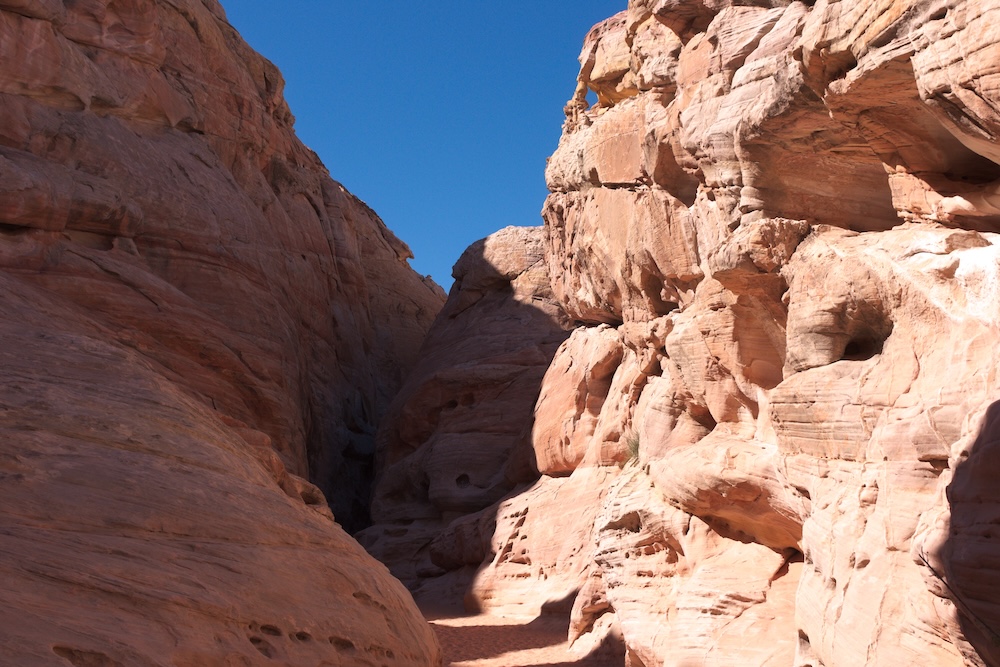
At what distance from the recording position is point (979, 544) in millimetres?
6512

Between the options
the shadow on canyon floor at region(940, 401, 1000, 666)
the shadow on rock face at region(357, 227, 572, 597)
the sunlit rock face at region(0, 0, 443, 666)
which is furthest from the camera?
the shadow on rock face at region(357, 227, 572, 597)

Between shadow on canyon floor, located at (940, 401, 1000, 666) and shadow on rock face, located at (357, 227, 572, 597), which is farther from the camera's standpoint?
shadow on rock face, located at (357, 227, 572, 597)

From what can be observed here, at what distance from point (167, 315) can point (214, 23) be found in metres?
10.3

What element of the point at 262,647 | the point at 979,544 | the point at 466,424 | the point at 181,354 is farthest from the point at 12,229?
the point at 979,544

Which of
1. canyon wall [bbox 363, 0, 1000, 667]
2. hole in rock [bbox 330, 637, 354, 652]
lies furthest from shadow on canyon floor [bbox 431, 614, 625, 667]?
hole in rock [bbox 330, 637, 354, 652]

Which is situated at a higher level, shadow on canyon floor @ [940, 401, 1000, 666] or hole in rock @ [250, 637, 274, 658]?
hole in rock @ [250, 637, 274, 658]

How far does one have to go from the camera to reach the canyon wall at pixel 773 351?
7719 mm

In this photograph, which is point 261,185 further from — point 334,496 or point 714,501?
point 714,501

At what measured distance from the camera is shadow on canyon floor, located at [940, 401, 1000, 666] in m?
6.42

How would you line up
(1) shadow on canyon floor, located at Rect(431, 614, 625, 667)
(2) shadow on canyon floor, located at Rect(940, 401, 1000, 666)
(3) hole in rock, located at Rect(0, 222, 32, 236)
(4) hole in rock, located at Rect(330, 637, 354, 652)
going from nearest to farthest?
(2) shadow on canyon floor, located at Rect(940, 401, 1000, 666) < (4) hole in rock, located at Rect(330, 637, 354, 652) < (1) shadow on canyon floor, located at Rect(431, 614, 625, 667) < (3) hole in rock, located at Rect(0, 222, 32, 236)

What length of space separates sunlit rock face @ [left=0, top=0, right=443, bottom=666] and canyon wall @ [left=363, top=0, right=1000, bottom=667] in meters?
4.57

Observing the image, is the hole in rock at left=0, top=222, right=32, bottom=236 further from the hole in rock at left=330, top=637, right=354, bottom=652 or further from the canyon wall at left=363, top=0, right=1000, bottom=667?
the hole in rock at left=330, top=637, right=354, bottom=652

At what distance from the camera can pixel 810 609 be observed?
9758 millimetres

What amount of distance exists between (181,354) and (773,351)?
1084 cm
